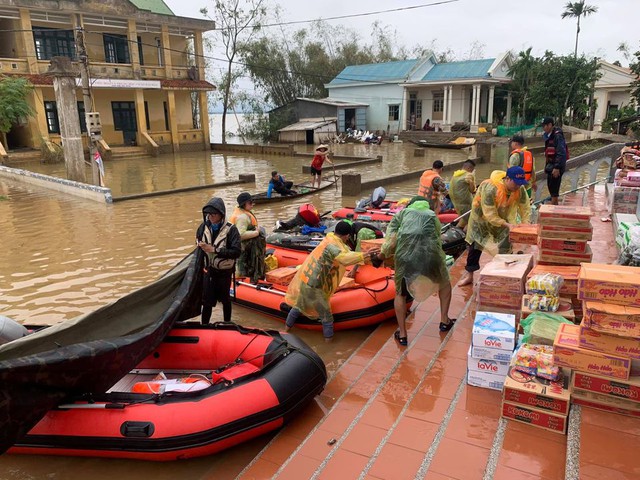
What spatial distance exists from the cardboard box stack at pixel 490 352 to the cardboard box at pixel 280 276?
3.25m

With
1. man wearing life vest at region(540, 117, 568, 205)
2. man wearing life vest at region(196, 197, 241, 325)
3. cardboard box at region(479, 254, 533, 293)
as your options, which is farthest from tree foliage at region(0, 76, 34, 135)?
cardboard box at region(479, 254, 533, 293)

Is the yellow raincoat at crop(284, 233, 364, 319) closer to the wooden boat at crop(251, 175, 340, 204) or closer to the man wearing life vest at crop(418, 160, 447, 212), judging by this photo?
the man wearing life vest at crop(418, 160, 447, 212)

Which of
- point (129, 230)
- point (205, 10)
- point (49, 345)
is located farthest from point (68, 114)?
point (205, 10)

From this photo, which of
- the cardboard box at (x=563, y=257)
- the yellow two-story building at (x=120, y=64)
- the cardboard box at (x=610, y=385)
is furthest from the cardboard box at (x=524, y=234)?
the yellow two-story building at (x=120, y=64)

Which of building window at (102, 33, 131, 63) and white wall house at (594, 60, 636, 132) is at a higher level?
building window at (102, 33, 131, 63)

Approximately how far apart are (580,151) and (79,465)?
26.0 meters

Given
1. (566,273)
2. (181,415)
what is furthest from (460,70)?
(181,415)

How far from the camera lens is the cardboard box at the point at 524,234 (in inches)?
223

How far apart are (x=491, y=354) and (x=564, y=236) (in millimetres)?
1846

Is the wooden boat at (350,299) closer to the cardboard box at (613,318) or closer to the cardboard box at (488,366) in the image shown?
the cardboard box at (488,366)

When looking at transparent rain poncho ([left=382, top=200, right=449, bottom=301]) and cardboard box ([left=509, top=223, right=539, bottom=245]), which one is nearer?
transparent rain poncho ([left=382, top=200, right=449, bottom=301])

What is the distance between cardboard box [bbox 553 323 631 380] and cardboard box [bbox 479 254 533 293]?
4.07 feet

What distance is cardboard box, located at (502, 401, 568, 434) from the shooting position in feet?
11.1

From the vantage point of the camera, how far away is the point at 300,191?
1521 centimetres
